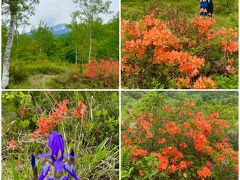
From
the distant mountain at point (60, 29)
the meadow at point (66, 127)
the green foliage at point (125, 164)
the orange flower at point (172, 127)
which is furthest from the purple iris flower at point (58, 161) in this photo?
the distant mountain at point (60, 29)

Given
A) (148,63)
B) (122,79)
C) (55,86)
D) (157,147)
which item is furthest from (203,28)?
(55,86)

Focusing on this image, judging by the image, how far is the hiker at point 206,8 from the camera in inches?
122

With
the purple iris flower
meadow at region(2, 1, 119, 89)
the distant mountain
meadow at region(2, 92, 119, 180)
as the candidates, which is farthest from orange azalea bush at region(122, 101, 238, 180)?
the purple iris flower

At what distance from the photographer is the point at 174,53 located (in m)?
2.85

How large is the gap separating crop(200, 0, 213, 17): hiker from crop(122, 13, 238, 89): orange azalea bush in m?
0.10

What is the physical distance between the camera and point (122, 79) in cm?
287

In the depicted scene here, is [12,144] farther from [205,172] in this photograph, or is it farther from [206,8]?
[206,8]

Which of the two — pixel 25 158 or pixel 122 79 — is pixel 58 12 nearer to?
pixel 122 79

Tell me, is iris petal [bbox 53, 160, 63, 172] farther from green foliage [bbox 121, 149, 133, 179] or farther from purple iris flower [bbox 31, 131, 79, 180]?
green foliage [bbox 121, 149, 133, 179]

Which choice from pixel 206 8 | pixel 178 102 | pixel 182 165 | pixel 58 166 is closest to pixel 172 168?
pixel 182 165

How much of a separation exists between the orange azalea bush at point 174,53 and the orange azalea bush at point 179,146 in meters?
0.19

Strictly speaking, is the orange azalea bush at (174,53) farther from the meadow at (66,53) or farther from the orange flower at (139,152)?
the orange flower at (139,152)

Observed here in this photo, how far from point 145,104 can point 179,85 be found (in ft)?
0.83

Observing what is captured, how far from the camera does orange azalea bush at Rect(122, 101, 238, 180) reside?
2766 millimetres
